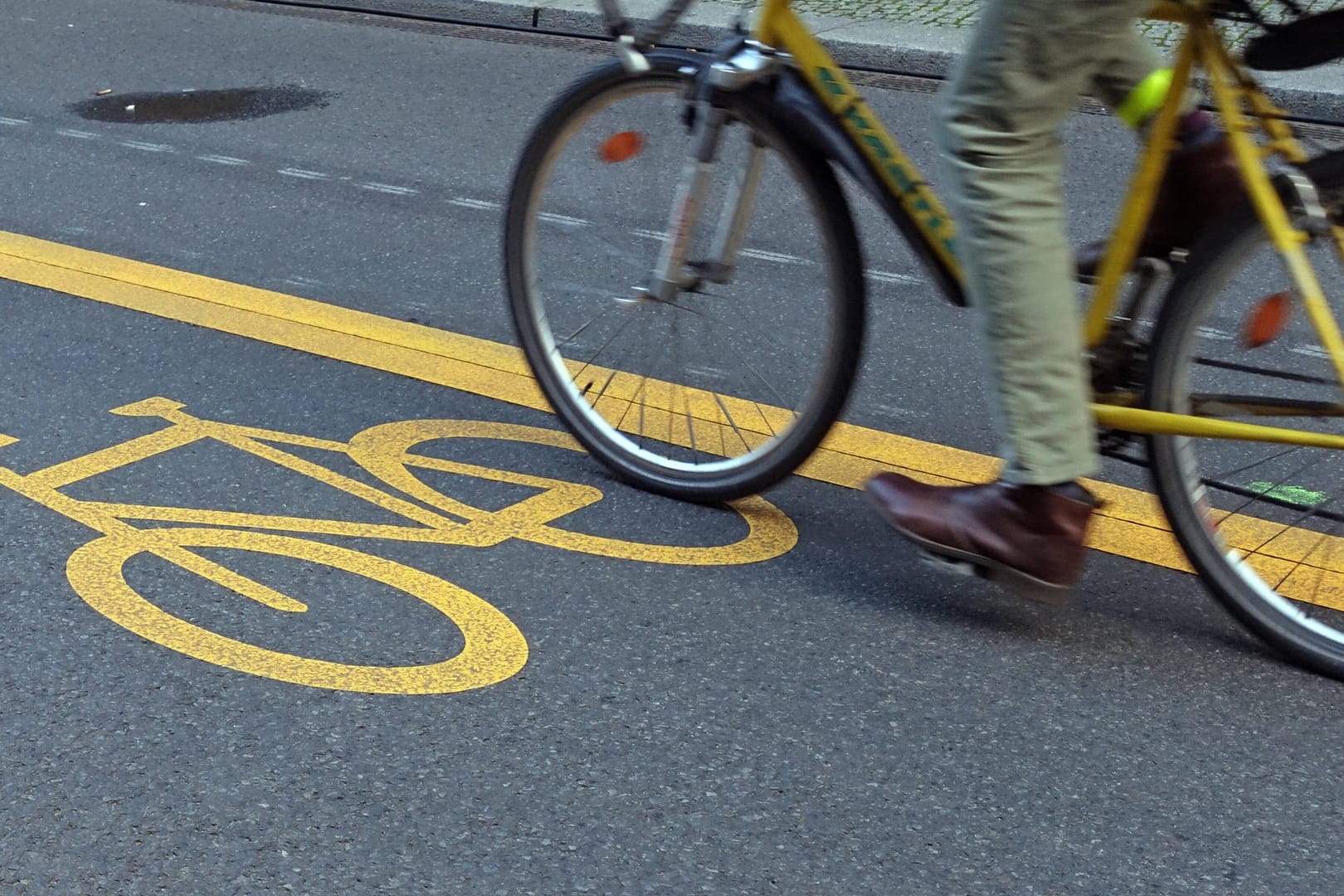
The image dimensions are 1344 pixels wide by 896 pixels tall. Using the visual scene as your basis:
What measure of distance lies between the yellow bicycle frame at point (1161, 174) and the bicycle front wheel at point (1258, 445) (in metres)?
0.03

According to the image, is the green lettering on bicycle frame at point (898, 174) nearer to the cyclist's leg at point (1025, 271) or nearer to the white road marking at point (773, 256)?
the cyclist's leg at point (1025, 271)

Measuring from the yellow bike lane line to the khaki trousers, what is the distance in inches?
11.4

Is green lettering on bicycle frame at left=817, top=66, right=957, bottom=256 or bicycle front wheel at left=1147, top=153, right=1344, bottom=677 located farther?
green lettering on bicycle frame at left=817, top=66, right=957, bottom=256

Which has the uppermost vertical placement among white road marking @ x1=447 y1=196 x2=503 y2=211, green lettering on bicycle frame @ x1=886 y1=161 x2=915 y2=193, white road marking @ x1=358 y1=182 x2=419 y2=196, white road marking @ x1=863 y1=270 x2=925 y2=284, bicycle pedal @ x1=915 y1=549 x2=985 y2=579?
green lettering on bicycle frame @ x1=886 y1=161 x2=915 y2=193

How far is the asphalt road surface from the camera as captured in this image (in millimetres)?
2193

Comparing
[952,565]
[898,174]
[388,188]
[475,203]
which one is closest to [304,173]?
[388,188]

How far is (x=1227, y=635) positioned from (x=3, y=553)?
→ 2.23 meters

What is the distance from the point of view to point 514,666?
104 inches

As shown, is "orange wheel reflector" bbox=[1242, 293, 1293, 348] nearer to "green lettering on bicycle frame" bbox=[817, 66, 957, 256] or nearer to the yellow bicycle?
the yellow bicycle

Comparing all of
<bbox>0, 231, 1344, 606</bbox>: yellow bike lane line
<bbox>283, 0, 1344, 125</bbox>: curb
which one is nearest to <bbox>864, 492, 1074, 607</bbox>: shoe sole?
<bbox>0, 231, 1344, 606</bbox>: yellow bike lane line

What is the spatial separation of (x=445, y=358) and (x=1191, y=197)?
6.81 feet

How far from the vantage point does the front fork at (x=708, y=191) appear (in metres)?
2.93

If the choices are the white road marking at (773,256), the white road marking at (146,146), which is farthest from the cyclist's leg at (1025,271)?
the white road marking at (146,146)

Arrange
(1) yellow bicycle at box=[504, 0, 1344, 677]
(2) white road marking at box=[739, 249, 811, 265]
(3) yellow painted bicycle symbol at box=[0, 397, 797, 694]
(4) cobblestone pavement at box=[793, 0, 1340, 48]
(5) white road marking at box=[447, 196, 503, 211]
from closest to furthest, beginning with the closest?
(1) yellow bicycle at box=[504, 0, 1344, 677] < (3) yellow painted bicycle symbol at box=[0, 397, 797, 694] < (2) white road marking at box=[739, 249, 811, 265] < (5) white road marking at box=[447, 196, 503, 211] < (4) cobblestone pavement at box=[793, 0, 1340, 48]
